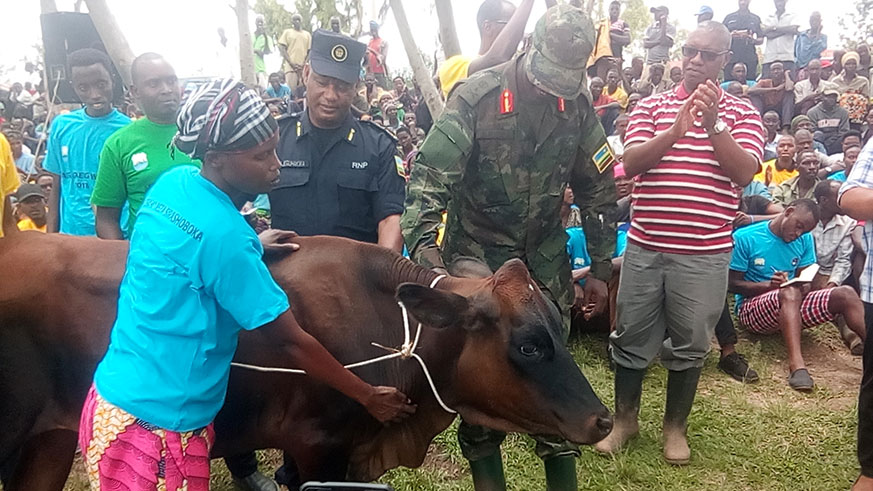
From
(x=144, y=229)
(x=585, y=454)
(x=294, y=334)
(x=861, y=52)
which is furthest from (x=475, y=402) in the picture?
(x=861, y=52)

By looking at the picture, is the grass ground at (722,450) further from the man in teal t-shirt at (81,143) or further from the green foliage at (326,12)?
the green foliage at (326,12)

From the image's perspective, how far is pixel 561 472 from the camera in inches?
132

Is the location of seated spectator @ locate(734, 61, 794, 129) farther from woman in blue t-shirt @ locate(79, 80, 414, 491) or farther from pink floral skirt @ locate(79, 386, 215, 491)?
pink floral skirt @ locate(79, 386, 215, 491)

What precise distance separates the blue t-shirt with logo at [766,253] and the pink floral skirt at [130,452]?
5432 mm

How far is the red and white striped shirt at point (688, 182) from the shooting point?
3801mm

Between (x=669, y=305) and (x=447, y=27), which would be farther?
(x=447, y=27)

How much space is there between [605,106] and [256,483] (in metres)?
7.43

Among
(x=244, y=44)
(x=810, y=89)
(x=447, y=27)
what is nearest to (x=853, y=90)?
(x=810, y=89)

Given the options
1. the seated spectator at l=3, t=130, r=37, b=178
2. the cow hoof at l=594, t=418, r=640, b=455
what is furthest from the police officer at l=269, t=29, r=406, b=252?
the seated spectator at l=3, t=130, r=37, b=178

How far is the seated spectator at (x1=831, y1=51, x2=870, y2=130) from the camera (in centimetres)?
1180

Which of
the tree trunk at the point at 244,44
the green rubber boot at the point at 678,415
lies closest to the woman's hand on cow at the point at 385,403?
the green rubber boot at the point at 678,415

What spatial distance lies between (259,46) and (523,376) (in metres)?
17.3

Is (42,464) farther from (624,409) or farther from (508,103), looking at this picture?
(624,409)

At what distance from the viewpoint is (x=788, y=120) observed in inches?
480
